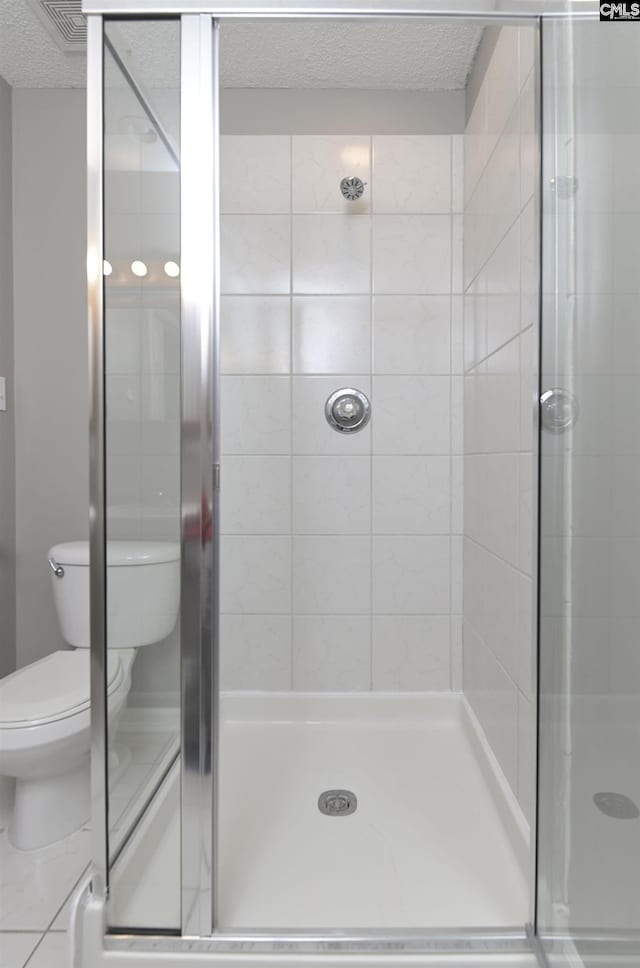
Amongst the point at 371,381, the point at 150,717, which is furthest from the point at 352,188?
the point at 150,717

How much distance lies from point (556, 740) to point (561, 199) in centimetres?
97

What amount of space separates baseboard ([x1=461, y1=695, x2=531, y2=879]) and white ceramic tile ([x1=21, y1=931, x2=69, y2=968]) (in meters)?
0.98

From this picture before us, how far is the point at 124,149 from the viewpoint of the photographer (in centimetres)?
112

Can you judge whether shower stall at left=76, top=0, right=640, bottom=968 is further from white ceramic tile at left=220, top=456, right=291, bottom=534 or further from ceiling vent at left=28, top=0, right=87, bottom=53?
ceiling vent at left=28, top=0, right=87, bottom=53

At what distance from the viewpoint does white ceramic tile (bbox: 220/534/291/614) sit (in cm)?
216

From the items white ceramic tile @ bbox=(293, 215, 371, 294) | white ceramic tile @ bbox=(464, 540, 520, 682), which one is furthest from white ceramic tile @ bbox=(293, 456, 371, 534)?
white ceramic tile @ bbox=(293, 215, 371, 294)

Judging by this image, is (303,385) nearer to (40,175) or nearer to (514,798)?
(40,175)

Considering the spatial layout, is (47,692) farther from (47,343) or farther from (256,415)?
(47,343)

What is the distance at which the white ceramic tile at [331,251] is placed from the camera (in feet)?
6.95

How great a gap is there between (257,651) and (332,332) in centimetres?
120

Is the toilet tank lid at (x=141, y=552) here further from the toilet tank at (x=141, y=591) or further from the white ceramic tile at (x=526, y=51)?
the white ceramic tile at (x=526, y=51)

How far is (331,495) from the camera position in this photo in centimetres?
216

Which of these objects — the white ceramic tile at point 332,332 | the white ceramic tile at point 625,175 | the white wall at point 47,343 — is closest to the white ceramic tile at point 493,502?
the white ceramic tile at point 332,332

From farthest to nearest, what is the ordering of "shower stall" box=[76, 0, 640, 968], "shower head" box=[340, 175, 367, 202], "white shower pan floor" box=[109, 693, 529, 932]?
"shower head" box=[340, 175, 367, 202]
"white shower pan floor" box=[109, 693, 529, 932]
"shower stall" box=[76, 0, 640, 968]
